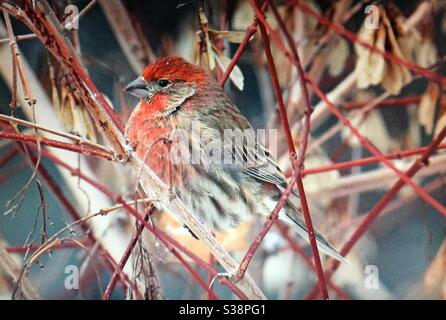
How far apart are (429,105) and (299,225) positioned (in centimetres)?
53

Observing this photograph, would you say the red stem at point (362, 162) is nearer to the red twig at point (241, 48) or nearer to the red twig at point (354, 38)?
the red twig at point (354, 38)

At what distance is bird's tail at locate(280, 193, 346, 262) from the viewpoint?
6.29 ft

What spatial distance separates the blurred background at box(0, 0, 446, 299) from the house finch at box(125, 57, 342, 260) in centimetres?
7

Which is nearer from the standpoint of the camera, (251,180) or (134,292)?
(134,292)

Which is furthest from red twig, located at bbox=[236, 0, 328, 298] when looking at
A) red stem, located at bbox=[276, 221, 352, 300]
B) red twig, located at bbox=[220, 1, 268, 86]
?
red stem, located at bbox=[276, 221, 352, 300]

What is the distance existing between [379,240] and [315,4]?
721mm

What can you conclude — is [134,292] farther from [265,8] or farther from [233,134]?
[265,8]

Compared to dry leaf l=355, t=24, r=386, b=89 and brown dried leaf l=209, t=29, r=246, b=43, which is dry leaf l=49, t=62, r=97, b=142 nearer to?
brown dried leaf l=209, t=29, r=246, b=43

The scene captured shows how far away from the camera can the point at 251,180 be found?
75.0 inches

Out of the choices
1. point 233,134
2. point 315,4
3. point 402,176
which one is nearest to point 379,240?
point 402,176

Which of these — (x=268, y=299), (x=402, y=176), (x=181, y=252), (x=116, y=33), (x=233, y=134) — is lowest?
(x=268, y=299)

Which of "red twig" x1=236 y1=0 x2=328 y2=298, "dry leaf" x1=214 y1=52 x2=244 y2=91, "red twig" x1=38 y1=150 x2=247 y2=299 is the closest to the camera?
"red twig" x1=236 y1=0 x2=328 y2=298

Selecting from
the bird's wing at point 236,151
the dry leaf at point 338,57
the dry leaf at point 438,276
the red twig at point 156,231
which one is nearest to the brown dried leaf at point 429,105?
the dry leaf at point 338,57

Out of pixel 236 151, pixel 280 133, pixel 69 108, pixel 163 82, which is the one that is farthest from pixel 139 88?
pixel 280 133
